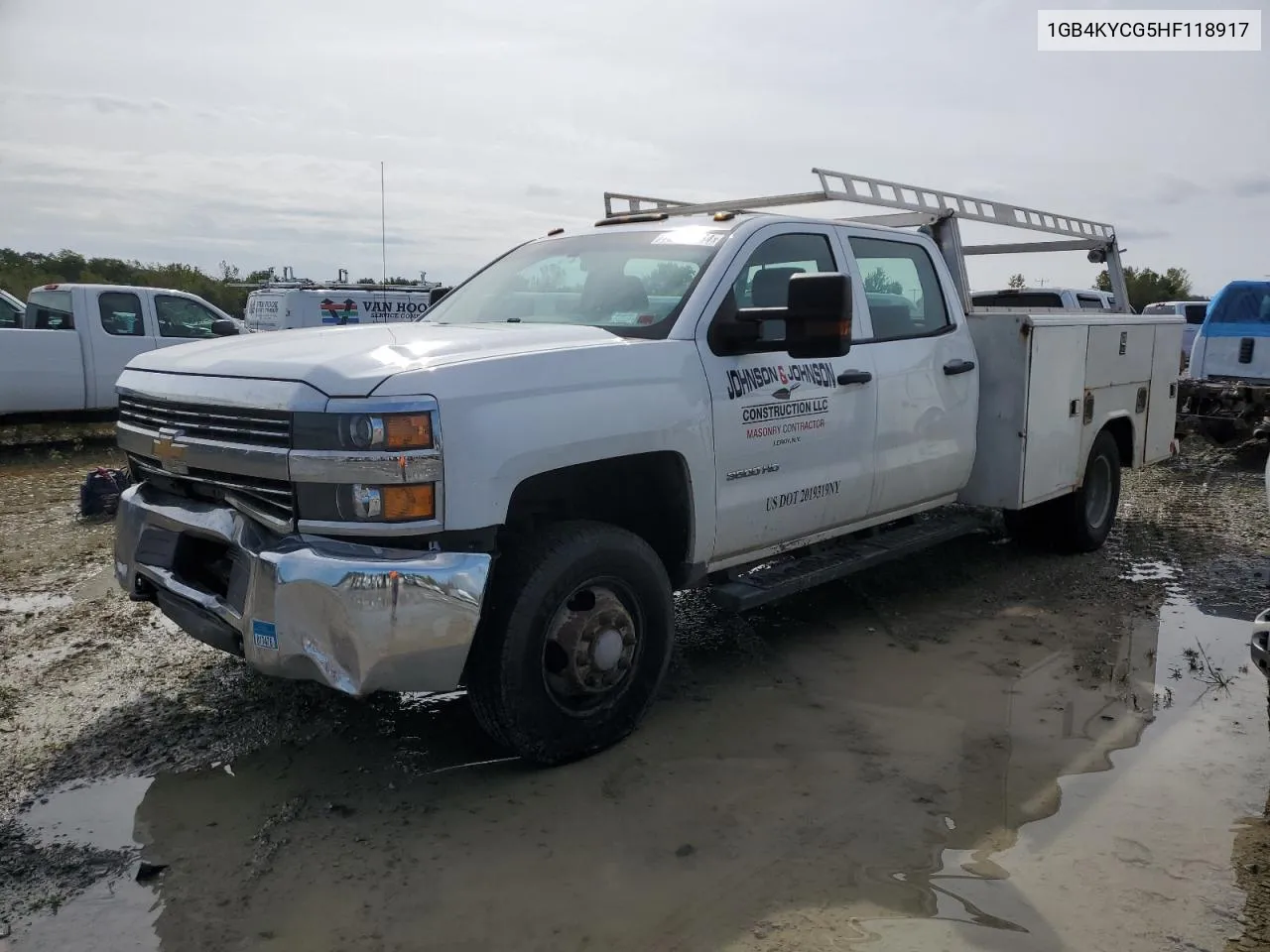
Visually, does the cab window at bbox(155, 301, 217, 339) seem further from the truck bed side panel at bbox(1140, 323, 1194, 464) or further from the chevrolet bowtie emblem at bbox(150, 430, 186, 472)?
the truck bed side panel at bbox(1140, 323, 1194, 464)

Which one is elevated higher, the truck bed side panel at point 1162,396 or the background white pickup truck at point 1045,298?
the background white pickup truck at point 1045,298

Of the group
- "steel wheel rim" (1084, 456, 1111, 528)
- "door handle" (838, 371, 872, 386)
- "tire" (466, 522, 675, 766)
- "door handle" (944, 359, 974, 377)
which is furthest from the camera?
"steel wheel rim" (1084, 456, 1111, 528)

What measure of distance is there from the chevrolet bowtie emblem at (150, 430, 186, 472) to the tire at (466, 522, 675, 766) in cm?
115

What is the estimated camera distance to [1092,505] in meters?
6.92

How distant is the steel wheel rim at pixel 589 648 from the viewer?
3576mm

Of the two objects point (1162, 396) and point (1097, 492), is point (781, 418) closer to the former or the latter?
point (1097, 492)

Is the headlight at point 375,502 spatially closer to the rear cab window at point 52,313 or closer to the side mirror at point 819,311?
the side mirror at point 819,311

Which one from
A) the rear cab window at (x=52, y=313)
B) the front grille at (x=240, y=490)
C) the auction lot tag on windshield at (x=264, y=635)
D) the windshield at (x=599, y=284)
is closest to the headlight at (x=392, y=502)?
the front grille at (x=240, y=490)

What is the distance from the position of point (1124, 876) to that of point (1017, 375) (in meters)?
3.21

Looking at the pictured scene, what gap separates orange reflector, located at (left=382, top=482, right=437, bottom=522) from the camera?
3121 millimetres

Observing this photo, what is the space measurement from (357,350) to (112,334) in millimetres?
9502

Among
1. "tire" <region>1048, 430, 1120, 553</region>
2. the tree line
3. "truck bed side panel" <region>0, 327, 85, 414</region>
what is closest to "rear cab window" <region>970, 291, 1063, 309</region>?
"tire" <region>1048, 430, 1120, 553</region>

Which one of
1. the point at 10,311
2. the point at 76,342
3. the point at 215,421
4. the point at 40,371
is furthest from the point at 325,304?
the point at 215,421

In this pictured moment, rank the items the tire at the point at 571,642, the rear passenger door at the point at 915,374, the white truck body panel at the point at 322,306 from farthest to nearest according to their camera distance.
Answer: the white truck body panel at the point at 322,306, the rear passenger door at the point at 915,374, the tire at the point at 571,642
